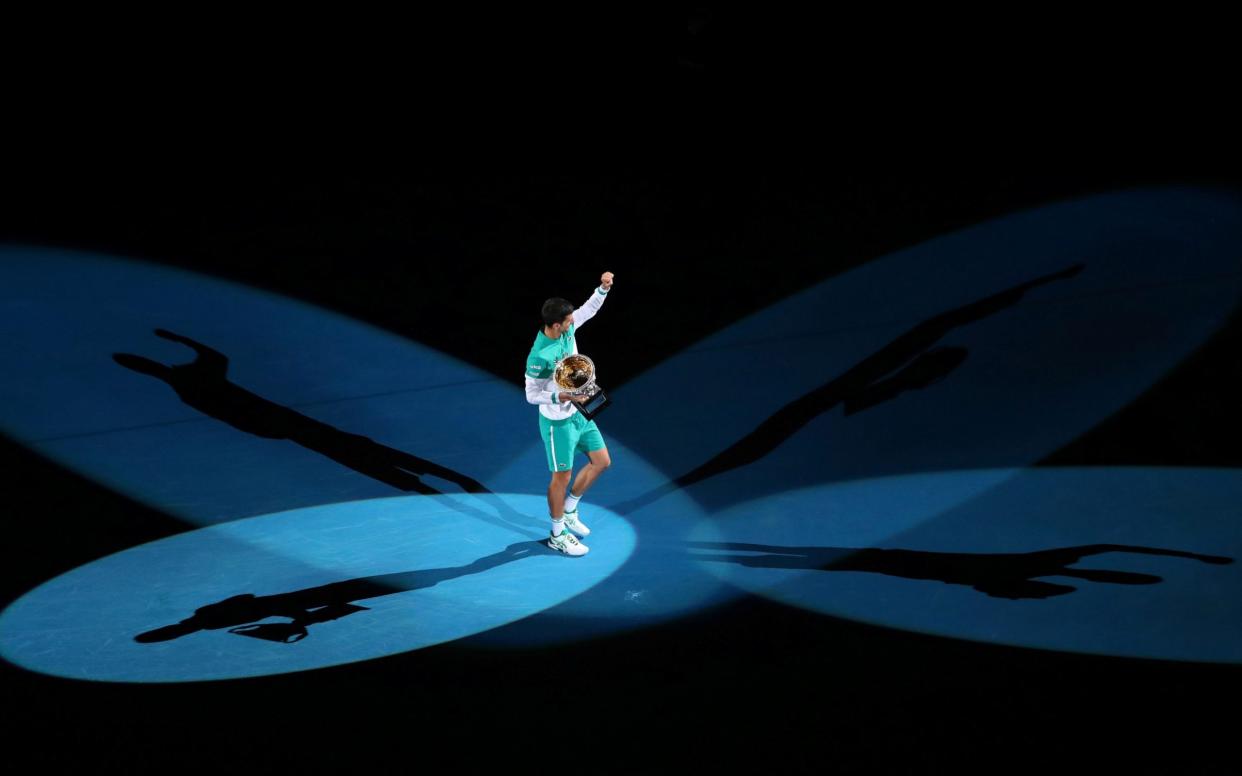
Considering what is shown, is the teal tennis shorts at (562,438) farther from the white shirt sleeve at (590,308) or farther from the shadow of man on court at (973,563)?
the shadow of man on court at (973,563)

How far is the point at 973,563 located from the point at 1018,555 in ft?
0.88

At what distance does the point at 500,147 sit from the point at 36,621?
7.22 meters

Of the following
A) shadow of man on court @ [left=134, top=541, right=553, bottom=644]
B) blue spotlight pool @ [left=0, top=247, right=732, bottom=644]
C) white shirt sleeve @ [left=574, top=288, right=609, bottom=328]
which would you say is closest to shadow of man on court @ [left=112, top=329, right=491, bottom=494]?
blue spotlight pool @ [left=0, top=247, right=732, bottom=644]

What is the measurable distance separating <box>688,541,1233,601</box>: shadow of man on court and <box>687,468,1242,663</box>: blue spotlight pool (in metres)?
0.01

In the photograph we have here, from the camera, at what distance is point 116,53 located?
954cm

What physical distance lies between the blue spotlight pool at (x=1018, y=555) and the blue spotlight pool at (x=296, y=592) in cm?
93

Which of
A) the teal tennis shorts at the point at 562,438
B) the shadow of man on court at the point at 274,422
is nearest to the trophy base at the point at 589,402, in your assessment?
the teal tennis shorts at the point at 562,438

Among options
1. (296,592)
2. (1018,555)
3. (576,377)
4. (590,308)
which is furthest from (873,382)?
(296,592)

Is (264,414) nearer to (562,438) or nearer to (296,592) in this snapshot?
(296,592)

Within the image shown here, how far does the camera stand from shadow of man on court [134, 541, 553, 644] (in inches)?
195

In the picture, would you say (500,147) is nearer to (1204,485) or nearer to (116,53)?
(116,53)

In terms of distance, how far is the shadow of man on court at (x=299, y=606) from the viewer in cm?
494

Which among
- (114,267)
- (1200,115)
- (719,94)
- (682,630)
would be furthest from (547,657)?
(1200,115)

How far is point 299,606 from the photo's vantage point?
17.1 feet
